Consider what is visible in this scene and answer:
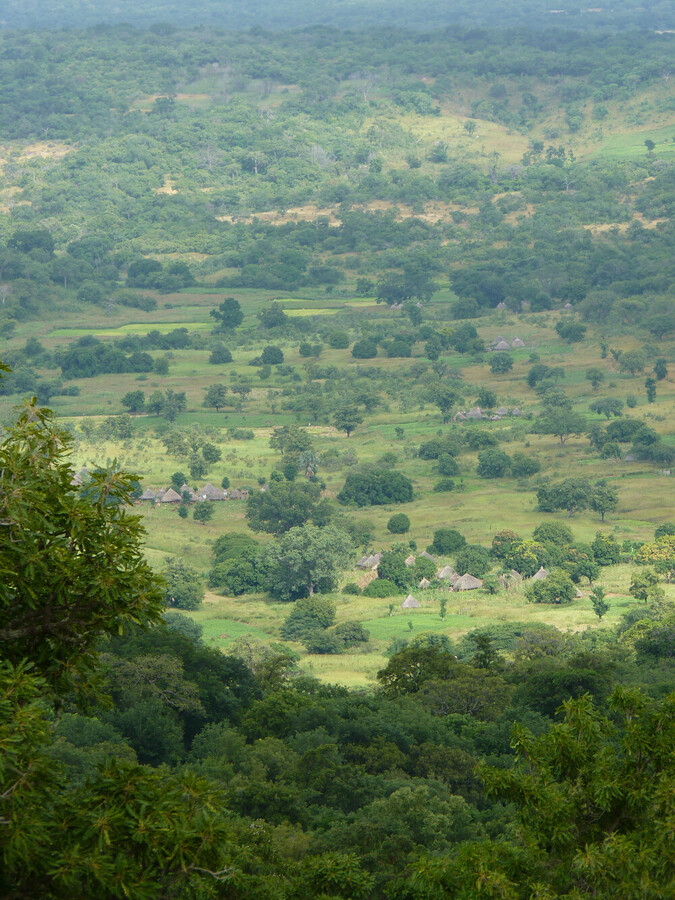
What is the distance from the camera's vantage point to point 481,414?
229ft

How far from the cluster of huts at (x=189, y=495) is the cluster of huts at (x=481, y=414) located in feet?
55.7

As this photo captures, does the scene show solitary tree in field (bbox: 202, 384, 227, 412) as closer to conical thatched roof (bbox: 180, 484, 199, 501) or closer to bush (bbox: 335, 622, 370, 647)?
conical thatched roof (bbox: 180, 484, 199, 501)

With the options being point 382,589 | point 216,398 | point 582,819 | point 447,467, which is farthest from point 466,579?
point 582,819

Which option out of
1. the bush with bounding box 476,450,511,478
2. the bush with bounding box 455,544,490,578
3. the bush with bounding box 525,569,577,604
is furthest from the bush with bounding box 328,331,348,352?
the bush with bounding box 525,569,577,604

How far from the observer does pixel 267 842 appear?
16.6 meters

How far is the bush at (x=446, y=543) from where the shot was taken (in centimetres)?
4938

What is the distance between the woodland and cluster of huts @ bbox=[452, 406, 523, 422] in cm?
41

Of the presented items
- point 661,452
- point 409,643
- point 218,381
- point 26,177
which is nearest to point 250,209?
point 26,177

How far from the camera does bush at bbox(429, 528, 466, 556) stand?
49.4 metres

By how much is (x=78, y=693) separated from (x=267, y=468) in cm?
5135

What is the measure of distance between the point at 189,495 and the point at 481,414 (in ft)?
68.7

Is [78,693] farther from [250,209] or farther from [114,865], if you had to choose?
[250,209]

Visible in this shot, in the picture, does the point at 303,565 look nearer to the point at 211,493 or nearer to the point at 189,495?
the point at 189,495

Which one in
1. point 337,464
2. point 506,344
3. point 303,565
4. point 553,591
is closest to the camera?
point 553,591
